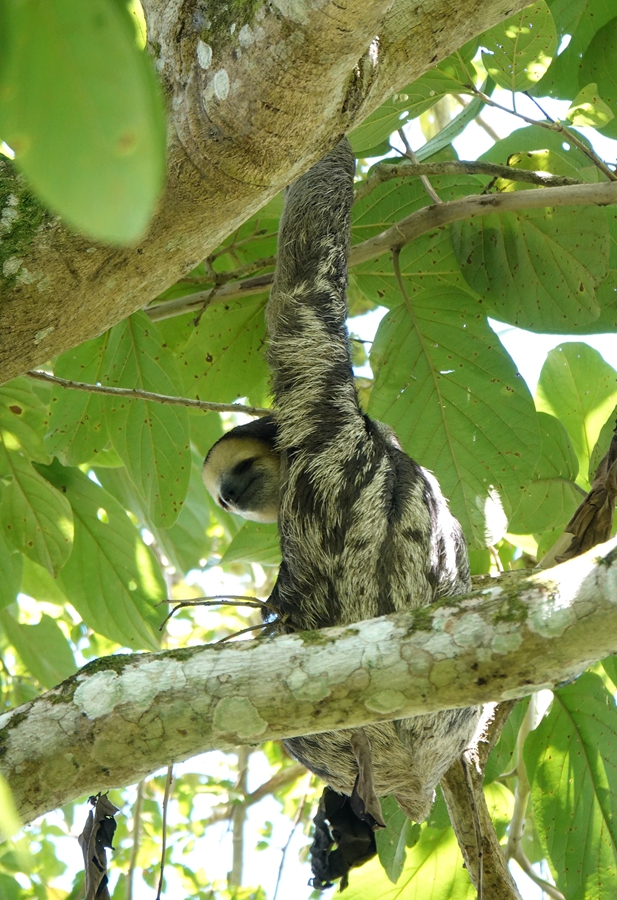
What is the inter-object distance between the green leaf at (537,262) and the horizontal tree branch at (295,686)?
2301mm

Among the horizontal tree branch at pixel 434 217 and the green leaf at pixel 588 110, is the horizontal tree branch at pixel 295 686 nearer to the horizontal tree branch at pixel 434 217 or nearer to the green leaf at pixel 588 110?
the horizontal tree branch at pixel 434 217

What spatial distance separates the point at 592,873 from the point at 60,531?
9.35 feet

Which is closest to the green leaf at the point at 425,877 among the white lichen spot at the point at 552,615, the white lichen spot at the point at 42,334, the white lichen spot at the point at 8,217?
the white lichen spot at the point at 552,615

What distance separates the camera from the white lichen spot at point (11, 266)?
6.17 feet

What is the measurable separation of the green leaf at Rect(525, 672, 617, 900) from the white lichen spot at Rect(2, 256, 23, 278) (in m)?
2.93

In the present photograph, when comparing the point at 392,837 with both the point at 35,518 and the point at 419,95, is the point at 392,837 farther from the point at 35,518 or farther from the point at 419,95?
the point at 419,95

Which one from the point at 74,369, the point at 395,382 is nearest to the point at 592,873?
the point at 395,382

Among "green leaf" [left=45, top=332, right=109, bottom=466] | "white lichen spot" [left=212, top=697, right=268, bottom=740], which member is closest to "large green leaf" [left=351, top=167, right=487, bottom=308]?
"green leaf" [left=45, top=332, right=109, bottom=466]

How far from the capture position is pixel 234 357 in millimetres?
4391

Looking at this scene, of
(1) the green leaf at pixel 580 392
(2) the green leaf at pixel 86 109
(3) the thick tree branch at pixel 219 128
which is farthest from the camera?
(1) the green leaf at pixel 580 392

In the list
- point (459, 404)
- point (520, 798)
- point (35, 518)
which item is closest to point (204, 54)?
point (459, 404)

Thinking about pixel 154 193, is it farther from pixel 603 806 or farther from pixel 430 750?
pixel 603 806

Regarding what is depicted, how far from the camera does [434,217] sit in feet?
12.1

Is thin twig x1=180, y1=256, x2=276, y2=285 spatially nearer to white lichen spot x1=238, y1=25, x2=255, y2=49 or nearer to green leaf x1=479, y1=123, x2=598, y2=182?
green leaf x1=479, y1=123, x2=598, y2=182
